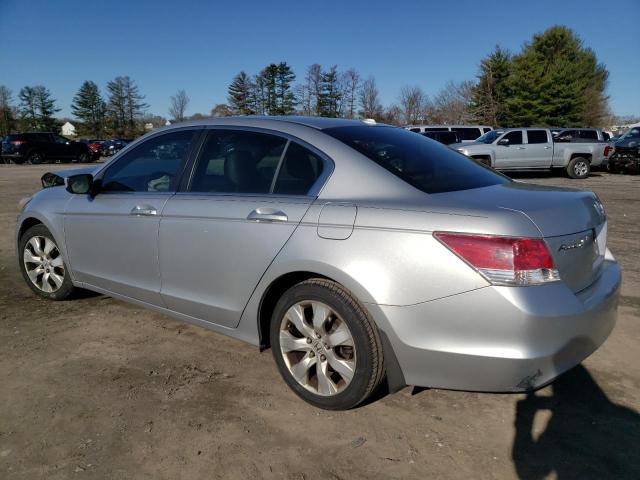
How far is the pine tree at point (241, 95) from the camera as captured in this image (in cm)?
4862

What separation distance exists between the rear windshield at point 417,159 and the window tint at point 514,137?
15.8 m

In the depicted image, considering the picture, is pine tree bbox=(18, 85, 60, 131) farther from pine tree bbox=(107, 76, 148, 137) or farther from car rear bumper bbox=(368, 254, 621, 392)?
car rear bumper bbox=(368, 254, 621, 392)

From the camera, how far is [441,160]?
3232mm

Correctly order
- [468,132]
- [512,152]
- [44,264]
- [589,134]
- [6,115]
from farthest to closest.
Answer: [6,115] → [468,132] → [589,134] → [512,152] → [44,264]

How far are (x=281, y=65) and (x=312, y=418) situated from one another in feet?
183

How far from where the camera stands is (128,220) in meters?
3.66

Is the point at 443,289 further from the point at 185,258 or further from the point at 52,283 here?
the point at 52,283

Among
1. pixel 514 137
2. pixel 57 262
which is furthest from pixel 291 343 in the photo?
pixel 514 137

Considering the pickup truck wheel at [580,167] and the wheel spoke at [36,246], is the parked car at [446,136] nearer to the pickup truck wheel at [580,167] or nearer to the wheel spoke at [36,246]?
the pickup truck wheel at [580,167]

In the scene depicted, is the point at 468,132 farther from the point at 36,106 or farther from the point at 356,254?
the point at 36,106

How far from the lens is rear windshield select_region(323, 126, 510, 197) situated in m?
2.79

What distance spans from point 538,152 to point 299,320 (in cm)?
1760

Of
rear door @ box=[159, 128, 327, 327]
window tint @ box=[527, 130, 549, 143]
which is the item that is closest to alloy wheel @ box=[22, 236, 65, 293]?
rear door @ box=[159, 128, 327, 327]

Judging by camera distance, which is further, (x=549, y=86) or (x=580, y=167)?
(x=549, y=86)
